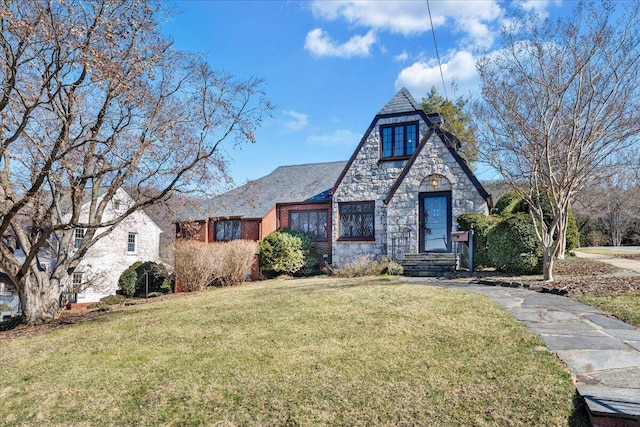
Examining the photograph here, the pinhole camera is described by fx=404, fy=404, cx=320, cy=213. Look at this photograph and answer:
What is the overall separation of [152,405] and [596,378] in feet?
13.8

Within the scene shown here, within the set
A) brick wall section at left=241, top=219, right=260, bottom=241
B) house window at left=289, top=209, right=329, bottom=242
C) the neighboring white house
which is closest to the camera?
house window at left=289, top=209, right=329, bottom=242

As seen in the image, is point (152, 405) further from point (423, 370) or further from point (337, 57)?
point (337, 57)

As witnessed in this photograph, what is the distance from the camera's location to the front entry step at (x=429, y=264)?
13.0 m

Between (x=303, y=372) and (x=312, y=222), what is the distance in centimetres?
1429

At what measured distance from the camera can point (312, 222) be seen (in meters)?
18.6

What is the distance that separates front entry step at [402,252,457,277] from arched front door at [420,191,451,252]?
110 cm

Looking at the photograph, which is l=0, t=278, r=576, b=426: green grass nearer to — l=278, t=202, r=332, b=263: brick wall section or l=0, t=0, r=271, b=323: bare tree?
l=0, t=0, r=271, b=323: bare tree

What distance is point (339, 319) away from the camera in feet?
21.1

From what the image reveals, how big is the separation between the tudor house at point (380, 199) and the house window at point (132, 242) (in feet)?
19.7

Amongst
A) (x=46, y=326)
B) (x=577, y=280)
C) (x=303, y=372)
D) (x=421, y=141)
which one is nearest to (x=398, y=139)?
(x=421, y=141)

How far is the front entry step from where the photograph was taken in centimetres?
1304

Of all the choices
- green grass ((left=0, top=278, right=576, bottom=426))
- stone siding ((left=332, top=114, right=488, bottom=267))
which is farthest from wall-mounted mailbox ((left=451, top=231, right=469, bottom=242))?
green grass ((left=0, top=278, right=576, bottom=426))

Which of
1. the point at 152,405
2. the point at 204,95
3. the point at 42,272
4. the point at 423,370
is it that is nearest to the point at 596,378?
the point at 423,370

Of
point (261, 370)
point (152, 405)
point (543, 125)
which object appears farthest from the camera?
point (543, 125)
